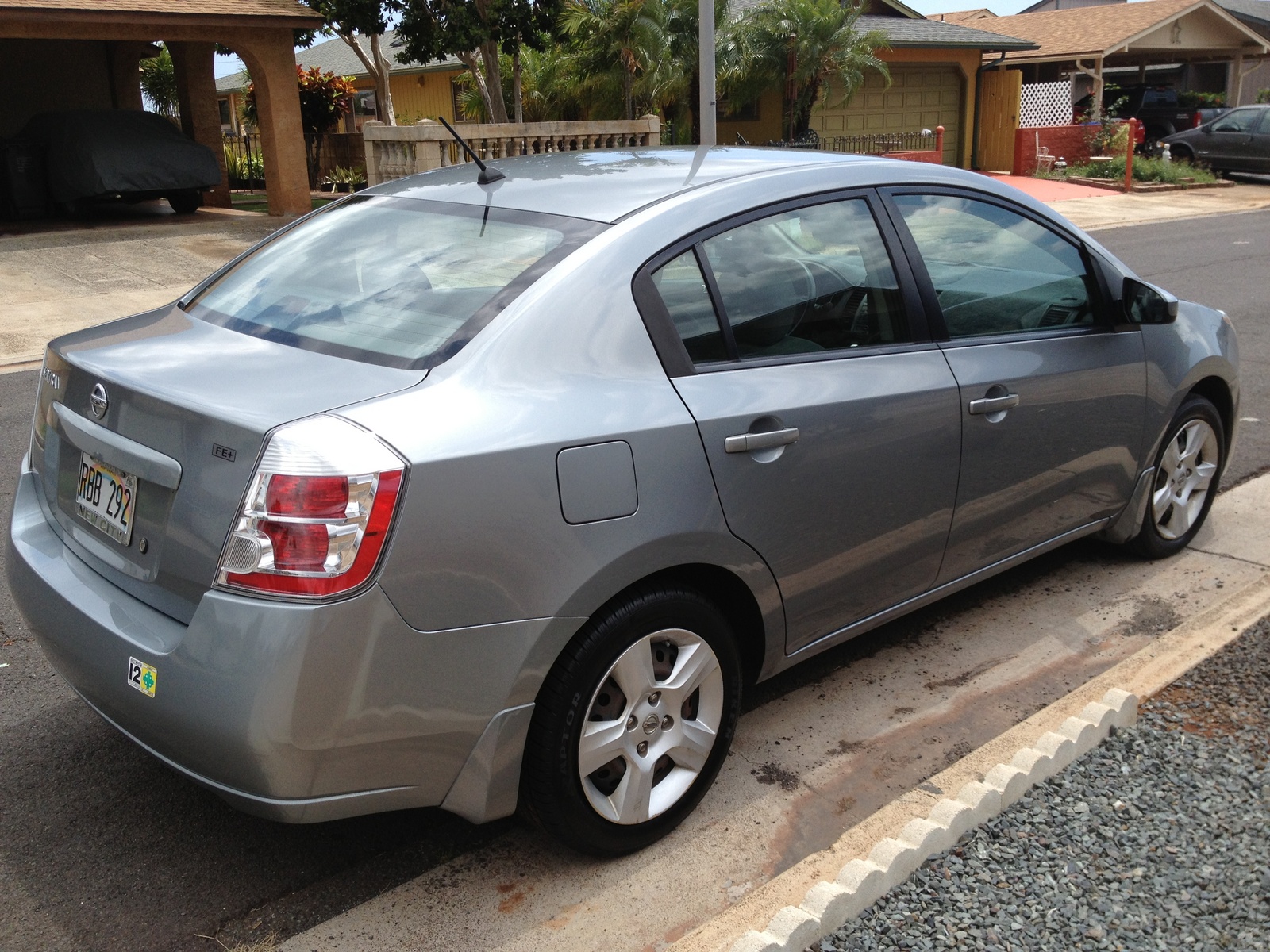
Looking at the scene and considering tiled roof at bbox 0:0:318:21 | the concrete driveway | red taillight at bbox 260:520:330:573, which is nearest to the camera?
red taillight at bbox 260:520:330:573

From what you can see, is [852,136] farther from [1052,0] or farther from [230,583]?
[1052,0]

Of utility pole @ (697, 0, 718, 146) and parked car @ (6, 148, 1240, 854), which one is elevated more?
utility pole @ (697, 0, 718, 146)

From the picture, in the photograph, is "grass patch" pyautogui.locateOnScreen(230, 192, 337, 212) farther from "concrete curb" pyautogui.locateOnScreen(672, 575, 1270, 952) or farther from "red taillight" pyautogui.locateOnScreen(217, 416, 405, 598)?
"red taillight" pyautogui.locateOnScreen(217, 416, 405, 598)

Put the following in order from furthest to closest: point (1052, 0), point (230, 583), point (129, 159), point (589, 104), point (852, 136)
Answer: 1. point (1052, 0)
2. point (852, 136)
3. point (589, 104)
4. point (129, 159)
5. point (230, 583)

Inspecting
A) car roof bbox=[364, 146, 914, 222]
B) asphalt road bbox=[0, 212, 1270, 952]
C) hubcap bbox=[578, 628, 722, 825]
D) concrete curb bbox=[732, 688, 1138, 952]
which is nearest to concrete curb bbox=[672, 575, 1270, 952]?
concrete curb bbox=[732, 688, 1138, 952]

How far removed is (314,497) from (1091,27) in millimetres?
35321

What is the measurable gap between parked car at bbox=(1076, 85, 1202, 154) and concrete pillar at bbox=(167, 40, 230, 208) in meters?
21.9

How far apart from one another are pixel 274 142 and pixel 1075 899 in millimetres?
18096

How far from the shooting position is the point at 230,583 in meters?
2.49

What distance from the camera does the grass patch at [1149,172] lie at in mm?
26297

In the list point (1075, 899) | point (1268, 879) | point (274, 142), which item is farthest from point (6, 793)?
point (274, 142)

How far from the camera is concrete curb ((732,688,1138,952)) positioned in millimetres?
2430

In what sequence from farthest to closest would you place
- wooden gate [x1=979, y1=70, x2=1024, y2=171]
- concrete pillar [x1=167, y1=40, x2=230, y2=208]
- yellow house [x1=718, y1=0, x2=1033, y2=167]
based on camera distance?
wooden gate [x1=979, y1=70, x2=1024, y2=171]
yellow house [x1=718, y1=0, x2=1033, y2=167]
concrete pillar [x1=167, y1=40, x2=230, y2=208]

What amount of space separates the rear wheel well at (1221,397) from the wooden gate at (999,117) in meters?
25.7
